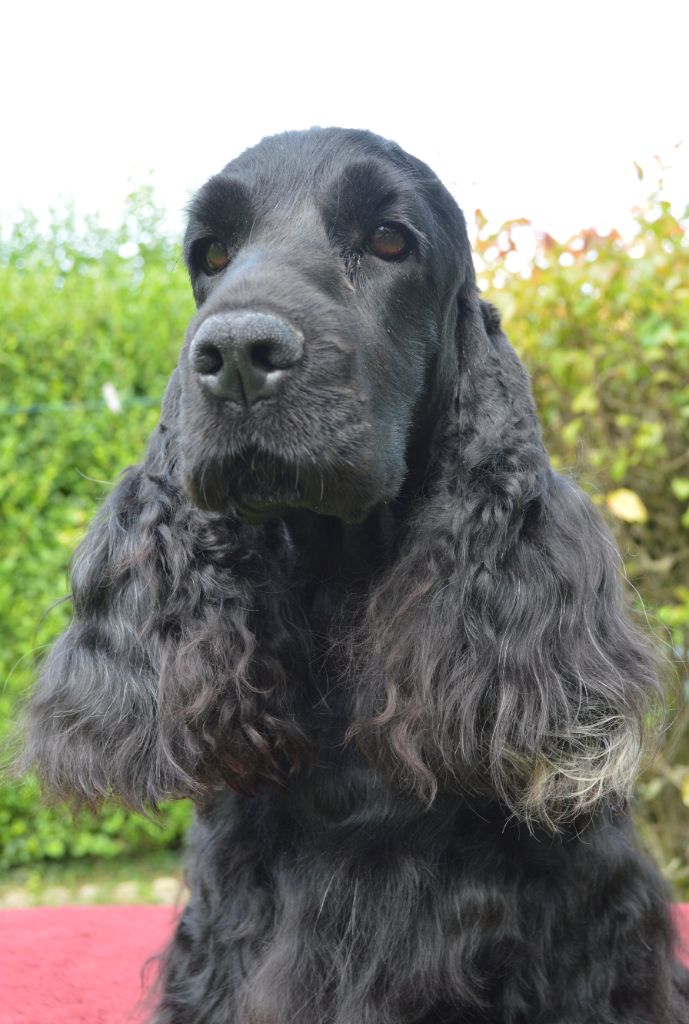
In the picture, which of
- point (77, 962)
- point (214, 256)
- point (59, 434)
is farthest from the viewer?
point (59, 434)

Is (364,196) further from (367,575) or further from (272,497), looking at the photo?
(367,575)

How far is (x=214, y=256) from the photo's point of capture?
72.7 inches

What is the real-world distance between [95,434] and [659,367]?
2758 millimetres

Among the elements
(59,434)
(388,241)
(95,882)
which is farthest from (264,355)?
(95,882)

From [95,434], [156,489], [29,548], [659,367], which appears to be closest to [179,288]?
[95,434]

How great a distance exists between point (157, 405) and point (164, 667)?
3546 millimetres

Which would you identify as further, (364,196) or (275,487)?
(364,196)

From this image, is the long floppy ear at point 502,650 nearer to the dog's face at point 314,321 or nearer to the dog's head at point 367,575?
the dog's head at point 367,575

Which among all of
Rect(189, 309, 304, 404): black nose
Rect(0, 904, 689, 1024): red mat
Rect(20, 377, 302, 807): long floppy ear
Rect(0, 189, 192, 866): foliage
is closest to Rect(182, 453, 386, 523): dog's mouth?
Rect(189, 309, 304, 404): black nose

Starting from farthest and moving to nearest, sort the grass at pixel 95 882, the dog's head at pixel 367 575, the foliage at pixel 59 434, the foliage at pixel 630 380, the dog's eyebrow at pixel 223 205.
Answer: the grass at pixel 95 882
the foliage at pixel 59 434
the foliage at pixel 630 380
the dog's eyebrow at pixel 223 205
the dog's head at pixel 367 575

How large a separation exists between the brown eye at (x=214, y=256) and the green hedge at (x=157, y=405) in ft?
2.70

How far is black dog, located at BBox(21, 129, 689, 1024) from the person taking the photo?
5.52 ft

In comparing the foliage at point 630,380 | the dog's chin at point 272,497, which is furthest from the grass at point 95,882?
the dog's chin at point 272,497

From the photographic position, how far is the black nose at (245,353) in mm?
1416
